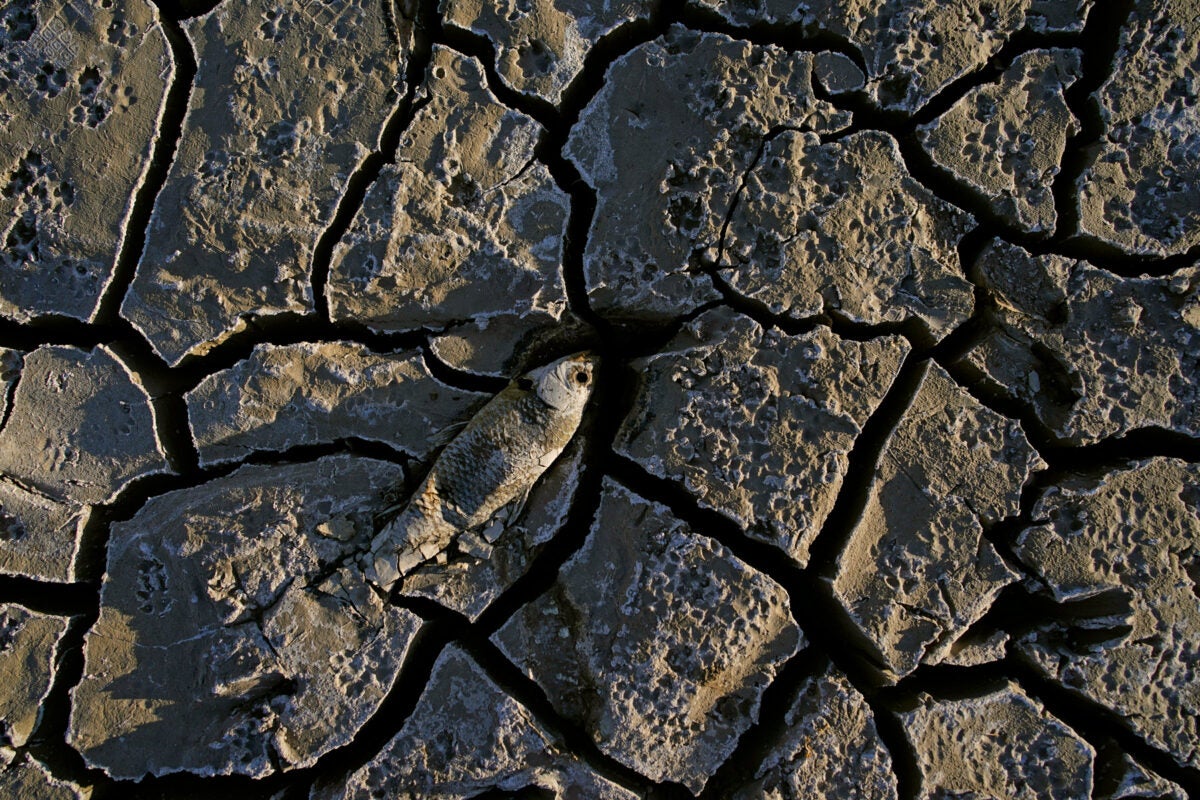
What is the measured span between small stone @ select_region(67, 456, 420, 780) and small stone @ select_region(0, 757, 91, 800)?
0.08 metres

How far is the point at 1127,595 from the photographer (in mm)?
1868

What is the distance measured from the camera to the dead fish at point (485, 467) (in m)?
1.85

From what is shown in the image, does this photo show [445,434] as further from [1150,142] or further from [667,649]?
[1150,142]

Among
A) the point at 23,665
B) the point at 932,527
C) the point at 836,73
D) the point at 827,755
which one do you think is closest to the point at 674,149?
the point at 836,73

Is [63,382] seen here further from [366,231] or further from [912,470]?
[912,470]

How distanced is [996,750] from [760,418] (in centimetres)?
103

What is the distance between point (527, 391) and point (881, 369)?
0.96m

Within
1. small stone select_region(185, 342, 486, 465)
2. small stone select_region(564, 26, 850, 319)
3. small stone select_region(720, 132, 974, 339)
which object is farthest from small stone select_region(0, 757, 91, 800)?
small stone select_region(720, 132, 974, 339)

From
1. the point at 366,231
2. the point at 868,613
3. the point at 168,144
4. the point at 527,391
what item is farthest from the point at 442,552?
the point at 168,144

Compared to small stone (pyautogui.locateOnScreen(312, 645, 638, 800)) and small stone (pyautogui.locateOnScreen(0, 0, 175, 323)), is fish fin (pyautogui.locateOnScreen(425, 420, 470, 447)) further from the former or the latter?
small stone (pyautogui.locateOnScreen(0, 0, 175, 323))

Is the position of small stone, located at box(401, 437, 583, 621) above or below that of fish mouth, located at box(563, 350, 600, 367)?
below

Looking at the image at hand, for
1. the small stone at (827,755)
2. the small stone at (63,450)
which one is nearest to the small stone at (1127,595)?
the small stone at (827,755)

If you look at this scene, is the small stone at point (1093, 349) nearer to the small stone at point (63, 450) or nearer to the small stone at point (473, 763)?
the small stone at point (473, 763)

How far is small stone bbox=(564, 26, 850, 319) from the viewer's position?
1.99m
